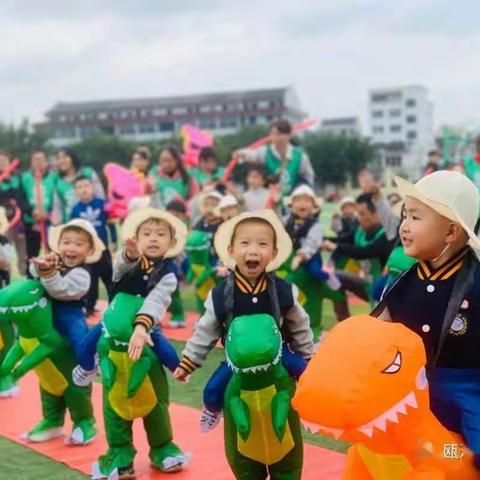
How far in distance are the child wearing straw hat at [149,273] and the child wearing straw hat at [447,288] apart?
1547 mm

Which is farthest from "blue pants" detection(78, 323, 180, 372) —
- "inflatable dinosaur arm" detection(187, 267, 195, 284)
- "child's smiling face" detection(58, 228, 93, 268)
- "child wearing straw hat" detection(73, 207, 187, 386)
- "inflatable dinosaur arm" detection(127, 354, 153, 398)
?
"inflatable dinosaur arm" detection(187, 267, 195, 284)

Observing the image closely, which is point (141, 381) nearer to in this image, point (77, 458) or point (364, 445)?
point (77, 458)

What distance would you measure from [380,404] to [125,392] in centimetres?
189

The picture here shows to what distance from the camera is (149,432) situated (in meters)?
4.17

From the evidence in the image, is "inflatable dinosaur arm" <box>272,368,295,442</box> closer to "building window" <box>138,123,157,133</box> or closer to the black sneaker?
the black sneaker

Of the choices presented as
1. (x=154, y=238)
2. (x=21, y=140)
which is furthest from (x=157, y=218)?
(x=21, y=140)

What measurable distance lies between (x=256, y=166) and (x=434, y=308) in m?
5.83

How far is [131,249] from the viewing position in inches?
161

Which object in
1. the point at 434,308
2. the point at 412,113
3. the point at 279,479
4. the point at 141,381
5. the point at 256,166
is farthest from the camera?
the point at 412,113

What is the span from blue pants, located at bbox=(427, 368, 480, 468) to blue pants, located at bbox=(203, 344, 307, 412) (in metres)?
0.72

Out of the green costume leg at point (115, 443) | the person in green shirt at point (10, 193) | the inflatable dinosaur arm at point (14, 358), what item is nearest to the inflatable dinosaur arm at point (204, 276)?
the person in green shirt at point (10, 193)

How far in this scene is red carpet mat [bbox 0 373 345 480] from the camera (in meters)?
4.10

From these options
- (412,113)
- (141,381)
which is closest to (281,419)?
(141,381)

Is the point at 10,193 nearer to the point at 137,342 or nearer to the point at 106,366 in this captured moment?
the point at 106,366
